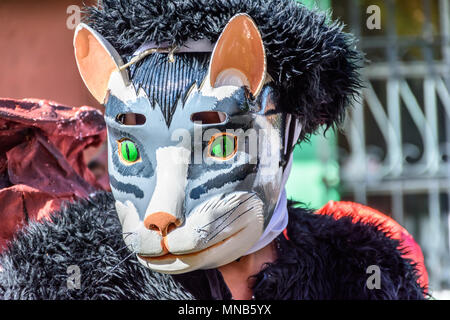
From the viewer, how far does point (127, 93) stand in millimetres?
1176

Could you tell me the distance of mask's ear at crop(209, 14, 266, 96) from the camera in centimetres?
113

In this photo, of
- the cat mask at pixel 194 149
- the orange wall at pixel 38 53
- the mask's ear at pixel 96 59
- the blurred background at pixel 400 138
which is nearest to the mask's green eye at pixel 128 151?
the cat mask at pixel 194 149

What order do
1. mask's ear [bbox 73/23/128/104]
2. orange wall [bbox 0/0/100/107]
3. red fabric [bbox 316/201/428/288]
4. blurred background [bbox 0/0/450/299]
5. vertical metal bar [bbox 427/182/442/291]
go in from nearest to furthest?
mask's ear [bbox 73/23/128/104], red fabric [bbox 316/201/428/288], orange wall [bbox 0/0/100/107], blurred background [bbox 0/0/450/299], vertical metal bar [bbox 427/182/442/291]

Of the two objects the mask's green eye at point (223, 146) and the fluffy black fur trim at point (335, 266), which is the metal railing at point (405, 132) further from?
the mask's green eye at point (223, 146)

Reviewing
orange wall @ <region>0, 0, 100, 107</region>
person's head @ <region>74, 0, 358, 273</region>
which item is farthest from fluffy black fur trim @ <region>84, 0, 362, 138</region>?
orange wall @ <region>0, 0, 100, 107</region>

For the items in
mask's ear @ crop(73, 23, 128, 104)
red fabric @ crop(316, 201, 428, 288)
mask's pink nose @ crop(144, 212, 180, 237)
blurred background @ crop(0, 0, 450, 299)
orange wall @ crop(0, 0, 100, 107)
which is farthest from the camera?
blurred background @ crop(0, 0, 450, 299)

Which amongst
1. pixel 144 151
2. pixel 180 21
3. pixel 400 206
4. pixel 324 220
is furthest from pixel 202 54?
pixel 400 206

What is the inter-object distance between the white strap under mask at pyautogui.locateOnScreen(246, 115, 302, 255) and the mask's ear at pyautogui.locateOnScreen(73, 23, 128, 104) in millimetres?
324

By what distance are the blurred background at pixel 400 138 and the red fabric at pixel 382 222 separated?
1.11 metres

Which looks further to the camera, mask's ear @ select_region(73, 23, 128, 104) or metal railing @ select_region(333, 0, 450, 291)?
metal railing @ select_region(333, 0, 450, 291)

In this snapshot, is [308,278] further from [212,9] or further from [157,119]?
[212,9]

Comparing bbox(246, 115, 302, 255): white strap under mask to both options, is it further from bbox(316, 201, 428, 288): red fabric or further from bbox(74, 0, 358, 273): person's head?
bbox(316, 201, 428, 288): red fabric

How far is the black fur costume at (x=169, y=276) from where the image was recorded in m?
1.22
